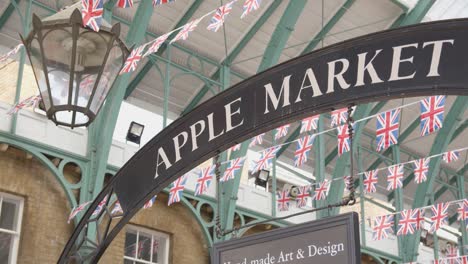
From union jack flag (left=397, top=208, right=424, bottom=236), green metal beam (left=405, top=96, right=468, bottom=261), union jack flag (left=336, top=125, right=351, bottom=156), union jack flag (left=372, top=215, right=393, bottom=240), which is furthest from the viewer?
green metal beam (left=405, top=96, right=468, bottom=261)

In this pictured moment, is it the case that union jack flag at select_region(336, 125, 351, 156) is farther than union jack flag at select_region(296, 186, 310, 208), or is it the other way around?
union jack flag at select_region(296, 186, 310, 208)

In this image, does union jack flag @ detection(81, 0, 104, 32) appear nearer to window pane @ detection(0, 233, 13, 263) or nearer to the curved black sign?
the curved black sign

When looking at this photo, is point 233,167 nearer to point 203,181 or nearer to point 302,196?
point 203,181

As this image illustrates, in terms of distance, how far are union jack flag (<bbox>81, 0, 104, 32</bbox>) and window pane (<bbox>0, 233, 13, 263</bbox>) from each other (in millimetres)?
6502

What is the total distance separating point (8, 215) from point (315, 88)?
865 centimetres

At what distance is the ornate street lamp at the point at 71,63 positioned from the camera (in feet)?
17.5

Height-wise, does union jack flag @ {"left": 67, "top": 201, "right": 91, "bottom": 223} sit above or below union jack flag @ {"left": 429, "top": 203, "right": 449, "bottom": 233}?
below

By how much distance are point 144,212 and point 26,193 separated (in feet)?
7.80

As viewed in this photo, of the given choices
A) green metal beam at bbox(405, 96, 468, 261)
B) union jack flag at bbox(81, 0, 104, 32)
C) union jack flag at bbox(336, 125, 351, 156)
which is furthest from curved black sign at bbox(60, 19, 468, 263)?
green metal beam at bbox(405, 96, 468, 261)

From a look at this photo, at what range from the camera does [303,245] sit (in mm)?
5160

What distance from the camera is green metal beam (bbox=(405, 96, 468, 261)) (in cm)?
1873

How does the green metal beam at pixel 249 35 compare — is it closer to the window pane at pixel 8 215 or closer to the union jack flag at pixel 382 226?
the union jack flag at pixel 382 226

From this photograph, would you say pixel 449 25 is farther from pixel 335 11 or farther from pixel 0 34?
pixel 335 11

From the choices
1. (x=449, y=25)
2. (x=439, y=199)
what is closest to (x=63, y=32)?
(x=449, y=25)
